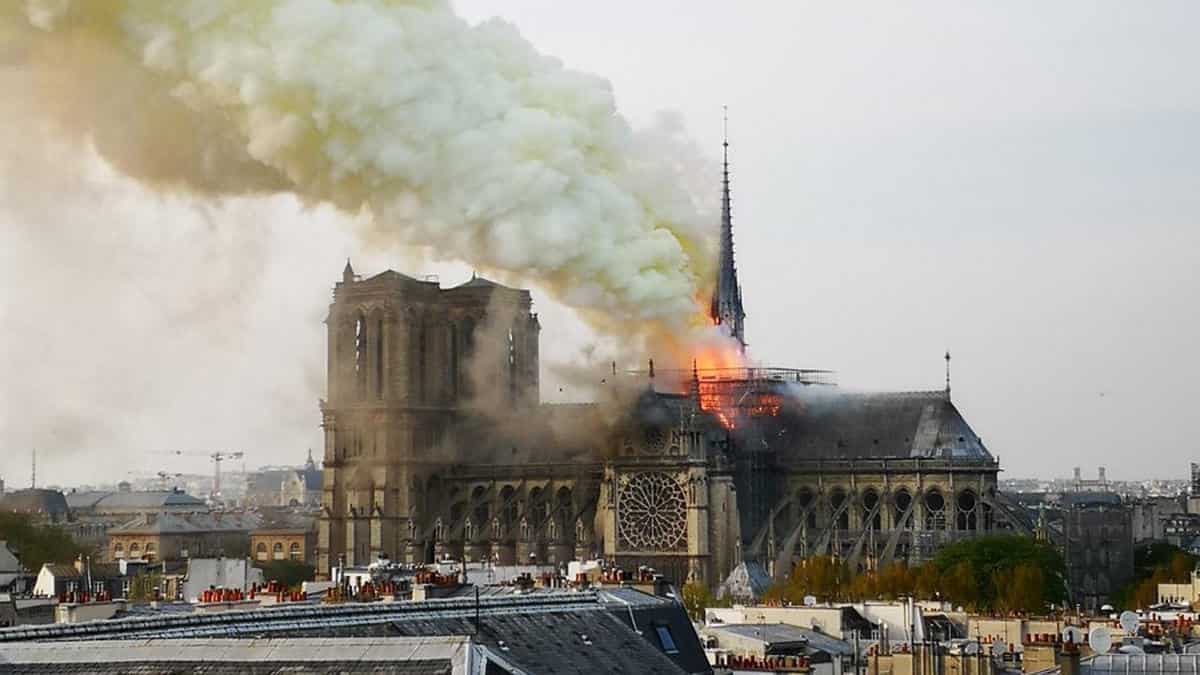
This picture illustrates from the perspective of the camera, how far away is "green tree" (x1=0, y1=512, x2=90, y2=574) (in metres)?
149

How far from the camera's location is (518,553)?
159 metres

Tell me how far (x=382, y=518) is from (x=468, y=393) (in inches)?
344

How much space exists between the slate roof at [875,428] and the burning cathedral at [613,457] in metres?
0.12

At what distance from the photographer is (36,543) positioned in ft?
511

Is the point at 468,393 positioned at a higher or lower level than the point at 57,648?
higher

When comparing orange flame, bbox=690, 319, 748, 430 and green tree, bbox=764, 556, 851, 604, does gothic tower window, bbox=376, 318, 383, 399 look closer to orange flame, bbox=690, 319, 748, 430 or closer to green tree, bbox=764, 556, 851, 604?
orange flame, bbox=690, 319, 748, 430

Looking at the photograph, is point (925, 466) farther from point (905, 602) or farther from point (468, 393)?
point (905, 602)

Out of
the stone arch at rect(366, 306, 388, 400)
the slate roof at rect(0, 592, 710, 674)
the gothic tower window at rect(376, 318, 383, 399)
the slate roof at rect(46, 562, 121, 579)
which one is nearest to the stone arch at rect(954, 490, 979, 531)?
the stone arch at rect(366, 306, 388, 400)

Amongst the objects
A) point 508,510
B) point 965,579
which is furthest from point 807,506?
point 965,579

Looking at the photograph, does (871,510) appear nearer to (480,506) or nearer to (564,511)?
(564,511)

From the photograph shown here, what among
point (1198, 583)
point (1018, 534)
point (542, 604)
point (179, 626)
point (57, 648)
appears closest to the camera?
point (57, 648)

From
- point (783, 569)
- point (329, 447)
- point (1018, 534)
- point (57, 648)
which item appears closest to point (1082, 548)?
point (1018, 534)

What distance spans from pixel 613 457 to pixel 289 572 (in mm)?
24261

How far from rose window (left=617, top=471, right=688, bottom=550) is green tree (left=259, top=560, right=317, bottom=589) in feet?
60.2
